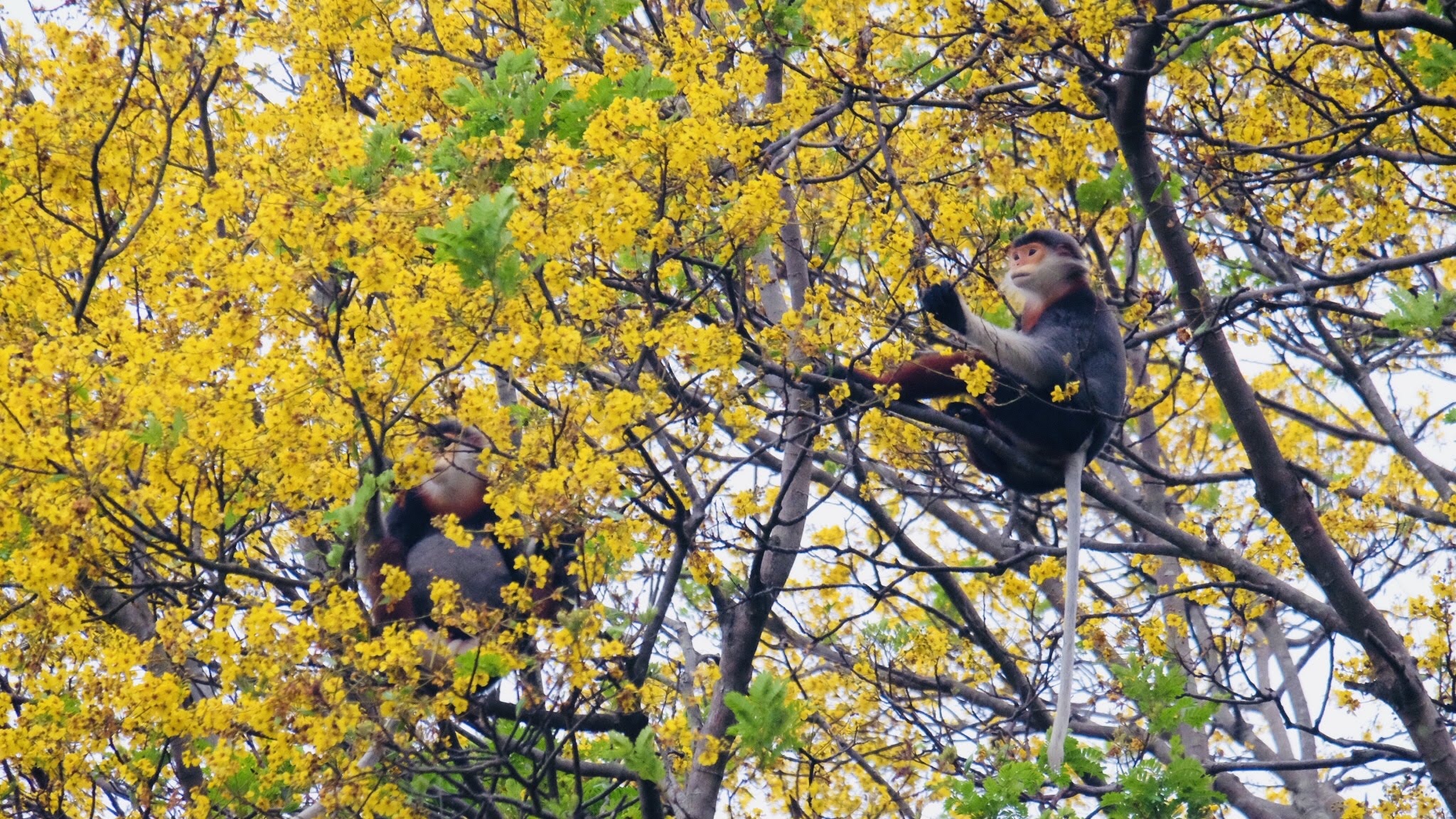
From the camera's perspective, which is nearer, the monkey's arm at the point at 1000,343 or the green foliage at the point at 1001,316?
the monkey's arm at the point at 1000,343

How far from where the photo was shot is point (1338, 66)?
5781mm

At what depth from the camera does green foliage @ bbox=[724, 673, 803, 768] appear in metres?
4.34

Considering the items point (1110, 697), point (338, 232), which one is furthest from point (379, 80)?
point (1110, 697)

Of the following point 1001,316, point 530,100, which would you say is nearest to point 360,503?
point 530,100

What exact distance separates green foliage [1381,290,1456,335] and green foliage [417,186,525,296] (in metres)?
3.04

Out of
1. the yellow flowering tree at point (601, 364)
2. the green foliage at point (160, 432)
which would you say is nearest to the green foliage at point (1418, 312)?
the yellow flowering tree at point (601, 364)

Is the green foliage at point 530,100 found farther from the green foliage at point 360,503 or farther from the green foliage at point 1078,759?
the green foliage at point 1078,759

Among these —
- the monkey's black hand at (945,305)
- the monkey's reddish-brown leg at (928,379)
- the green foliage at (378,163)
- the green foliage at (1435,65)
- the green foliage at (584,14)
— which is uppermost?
the green foliage at (584,14)

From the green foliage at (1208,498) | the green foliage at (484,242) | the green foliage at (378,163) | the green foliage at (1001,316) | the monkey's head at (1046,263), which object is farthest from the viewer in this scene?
the green foliage at (1208,498)

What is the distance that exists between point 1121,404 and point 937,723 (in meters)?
1.57

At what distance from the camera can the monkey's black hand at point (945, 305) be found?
5.04 metres

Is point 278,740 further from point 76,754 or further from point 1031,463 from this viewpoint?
point 1031,463

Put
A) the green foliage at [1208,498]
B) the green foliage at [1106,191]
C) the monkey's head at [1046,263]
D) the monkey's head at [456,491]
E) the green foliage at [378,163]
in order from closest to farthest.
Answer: the green foliage at [378,163]
the green foliage at [1106,191]
the monkey's head at [456,491]
the monkey's head at [1046,263]
the green foliage at [1208,498]

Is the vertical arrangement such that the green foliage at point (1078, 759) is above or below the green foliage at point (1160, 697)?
below
